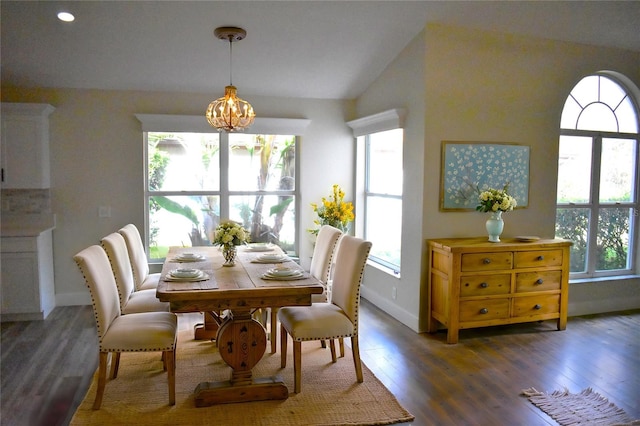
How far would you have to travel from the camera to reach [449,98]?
430cm

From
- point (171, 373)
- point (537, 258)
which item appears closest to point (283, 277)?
point (171, 373)

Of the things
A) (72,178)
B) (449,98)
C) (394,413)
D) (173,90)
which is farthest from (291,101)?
(394,413)

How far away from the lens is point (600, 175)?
5.14 m

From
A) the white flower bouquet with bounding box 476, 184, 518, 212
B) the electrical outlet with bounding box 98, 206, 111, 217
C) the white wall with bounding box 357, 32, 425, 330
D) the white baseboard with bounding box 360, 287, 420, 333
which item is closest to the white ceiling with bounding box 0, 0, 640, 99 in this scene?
the white wall with bounding box 357, 32, 425, 330

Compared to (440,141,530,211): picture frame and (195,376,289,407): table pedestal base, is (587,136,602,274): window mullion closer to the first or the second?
(440,141,530,211): picture frame

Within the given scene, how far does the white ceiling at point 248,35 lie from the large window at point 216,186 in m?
0.64

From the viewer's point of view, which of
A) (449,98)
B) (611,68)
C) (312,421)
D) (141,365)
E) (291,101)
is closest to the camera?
(312,421)

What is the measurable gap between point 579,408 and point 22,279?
465 cm

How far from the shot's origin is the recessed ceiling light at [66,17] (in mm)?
3765

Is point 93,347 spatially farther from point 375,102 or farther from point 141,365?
point 375,102

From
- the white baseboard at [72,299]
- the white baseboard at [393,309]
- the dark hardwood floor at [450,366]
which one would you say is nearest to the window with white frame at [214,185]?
the white baseboard at [72,299]

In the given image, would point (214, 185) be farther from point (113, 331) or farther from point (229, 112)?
point (113, 331)

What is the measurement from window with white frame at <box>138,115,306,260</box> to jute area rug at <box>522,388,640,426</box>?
3.30m

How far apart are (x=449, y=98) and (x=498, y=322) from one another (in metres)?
1.97
